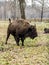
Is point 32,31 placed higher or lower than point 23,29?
lower

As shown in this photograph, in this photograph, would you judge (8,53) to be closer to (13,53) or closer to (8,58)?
(13,53)

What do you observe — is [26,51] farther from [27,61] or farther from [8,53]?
[27,61]

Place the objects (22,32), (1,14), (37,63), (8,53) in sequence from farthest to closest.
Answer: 1. (1,14)
2. (22,32)
3. (8,53)
4. (37,63)

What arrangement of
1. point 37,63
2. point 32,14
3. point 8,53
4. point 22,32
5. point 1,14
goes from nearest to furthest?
point 37,63 → point 8,53 → point 22,32 → point 32,14 → point 1,14

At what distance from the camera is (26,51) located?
11.6 m

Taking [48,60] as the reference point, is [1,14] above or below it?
below

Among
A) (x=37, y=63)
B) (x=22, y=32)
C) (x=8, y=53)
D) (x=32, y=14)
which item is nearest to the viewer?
(x=37, y=63)

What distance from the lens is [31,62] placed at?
9.50 meters

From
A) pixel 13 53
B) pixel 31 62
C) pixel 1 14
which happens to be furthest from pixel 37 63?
pixel 1 14

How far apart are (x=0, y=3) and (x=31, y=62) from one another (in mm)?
78296

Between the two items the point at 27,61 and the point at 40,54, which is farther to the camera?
the point at 40,54

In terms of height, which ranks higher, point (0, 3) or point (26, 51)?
point (26, 51)

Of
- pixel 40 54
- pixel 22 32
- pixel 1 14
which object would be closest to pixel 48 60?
pixel 40 54

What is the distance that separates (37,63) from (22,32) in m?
3.67
